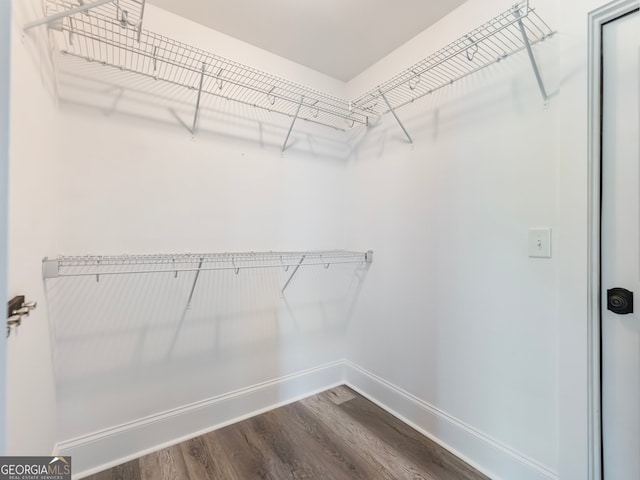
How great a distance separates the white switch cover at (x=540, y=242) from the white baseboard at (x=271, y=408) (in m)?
0.91

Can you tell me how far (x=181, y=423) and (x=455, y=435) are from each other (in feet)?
4.97

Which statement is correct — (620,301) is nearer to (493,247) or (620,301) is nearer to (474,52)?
(493,247)

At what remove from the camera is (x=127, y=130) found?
1.51m

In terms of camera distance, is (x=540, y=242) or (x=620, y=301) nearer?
(x=620, y=301)

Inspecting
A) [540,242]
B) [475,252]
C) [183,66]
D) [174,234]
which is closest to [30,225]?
[174,234]

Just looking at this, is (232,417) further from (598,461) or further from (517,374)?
(598,461)

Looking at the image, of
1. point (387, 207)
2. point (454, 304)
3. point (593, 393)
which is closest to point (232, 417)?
point (454, 304)

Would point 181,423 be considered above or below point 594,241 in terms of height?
below

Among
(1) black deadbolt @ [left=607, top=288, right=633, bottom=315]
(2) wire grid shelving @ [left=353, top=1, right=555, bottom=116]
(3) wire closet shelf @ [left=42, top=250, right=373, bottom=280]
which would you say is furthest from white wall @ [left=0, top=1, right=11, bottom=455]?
(1) black deadbolt @ [left=607, top=288, right=633, bottom=315]

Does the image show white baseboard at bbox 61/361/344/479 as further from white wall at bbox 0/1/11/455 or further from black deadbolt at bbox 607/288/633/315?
black deadbolt at bbox 607/288/633/315

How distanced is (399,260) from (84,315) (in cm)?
175

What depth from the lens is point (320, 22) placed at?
5.57ft

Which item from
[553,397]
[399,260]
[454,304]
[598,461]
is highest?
[399,260]

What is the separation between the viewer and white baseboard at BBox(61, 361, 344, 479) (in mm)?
1410
